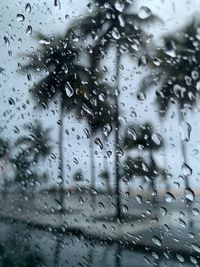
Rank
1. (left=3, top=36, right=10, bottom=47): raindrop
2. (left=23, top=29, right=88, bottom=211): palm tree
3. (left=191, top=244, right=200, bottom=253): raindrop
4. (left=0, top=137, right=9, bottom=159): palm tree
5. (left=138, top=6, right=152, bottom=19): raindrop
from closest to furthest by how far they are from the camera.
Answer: (left=191, top=244, right=200, bottom=253): raindrop, (left=138, top=6, right=152, bottom=19): raindrop, (left=23, top=29, right=88, bottom=211): palm tree, (left=3, top=36, right=10, bottom=47): raindrop, (left=0, top=137, right=9, bottom=159): palm tree

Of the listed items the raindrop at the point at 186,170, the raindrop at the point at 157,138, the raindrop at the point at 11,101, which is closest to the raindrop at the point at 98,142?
the raindrop at the point at 157,138

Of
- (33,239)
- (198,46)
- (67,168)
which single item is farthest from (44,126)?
(198,46)

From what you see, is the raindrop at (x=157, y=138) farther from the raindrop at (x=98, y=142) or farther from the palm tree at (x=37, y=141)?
the palm tree at (x=37, y=141)

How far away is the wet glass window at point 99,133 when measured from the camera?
1016 mm

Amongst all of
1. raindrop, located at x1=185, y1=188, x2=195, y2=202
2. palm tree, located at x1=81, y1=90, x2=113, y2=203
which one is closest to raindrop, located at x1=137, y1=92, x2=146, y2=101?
palm tree, located at x1=81, y1=90, x2=113, y2=203

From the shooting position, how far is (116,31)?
46.3 inches

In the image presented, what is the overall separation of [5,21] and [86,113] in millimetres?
622

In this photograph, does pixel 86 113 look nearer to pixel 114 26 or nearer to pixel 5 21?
pixel 114 26

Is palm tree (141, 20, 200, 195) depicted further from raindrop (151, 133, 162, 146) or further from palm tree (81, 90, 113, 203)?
palm tree (81, 90, 113, 203)

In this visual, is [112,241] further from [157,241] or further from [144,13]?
[144,13]

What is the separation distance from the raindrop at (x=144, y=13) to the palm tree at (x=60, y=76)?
0.30 metres

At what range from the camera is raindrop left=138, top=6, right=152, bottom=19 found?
42.6 inches

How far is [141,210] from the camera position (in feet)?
3.66

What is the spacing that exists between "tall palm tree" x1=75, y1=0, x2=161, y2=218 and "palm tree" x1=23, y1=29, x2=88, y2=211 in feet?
0.31
